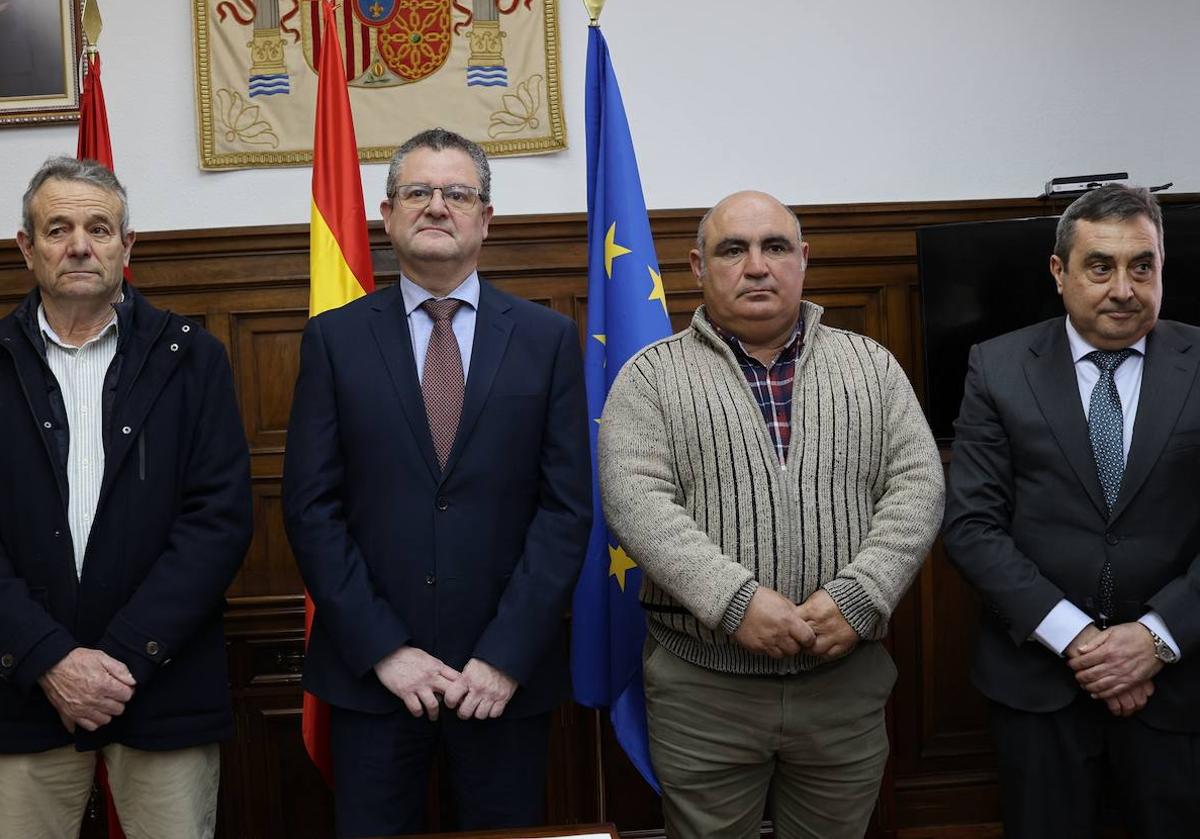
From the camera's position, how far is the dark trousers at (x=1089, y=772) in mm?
1964

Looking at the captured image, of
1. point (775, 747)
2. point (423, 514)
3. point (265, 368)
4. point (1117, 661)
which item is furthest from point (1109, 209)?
point (265, 368)

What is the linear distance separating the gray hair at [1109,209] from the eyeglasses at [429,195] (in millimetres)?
1136

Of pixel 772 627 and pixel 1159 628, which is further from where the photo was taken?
pixel 1159 628

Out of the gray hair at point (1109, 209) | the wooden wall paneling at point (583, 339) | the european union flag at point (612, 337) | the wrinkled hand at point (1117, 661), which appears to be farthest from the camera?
the wooden wall paneling at point (583, 339)

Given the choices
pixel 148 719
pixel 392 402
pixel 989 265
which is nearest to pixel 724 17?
pixel 989 265

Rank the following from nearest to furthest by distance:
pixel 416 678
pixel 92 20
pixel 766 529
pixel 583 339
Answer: pixel 416 678 → pixel 766 529 → pixel 92 20 → pixel 583 339

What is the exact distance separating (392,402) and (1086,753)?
4.55 ft

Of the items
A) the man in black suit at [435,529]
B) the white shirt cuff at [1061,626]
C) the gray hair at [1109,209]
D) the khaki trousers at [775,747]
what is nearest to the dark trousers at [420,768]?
the man in black suit at [435,529]

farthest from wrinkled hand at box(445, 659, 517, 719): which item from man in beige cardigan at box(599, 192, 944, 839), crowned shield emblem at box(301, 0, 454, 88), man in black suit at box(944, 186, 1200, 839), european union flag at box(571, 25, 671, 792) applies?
crowned shield emblem at box(301, 0, 454, 88)

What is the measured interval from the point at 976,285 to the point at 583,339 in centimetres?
109

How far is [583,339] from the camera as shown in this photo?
3.23m

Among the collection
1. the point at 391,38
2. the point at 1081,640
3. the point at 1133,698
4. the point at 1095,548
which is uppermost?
the point at 391,38

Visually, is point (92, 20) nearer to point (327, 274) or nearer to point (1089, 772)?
point (327, 274)

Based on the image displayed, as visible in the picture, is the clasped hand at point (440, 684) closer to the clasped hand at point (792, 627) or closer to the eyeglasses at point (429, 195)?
the clasped hand at point (792, 627)
